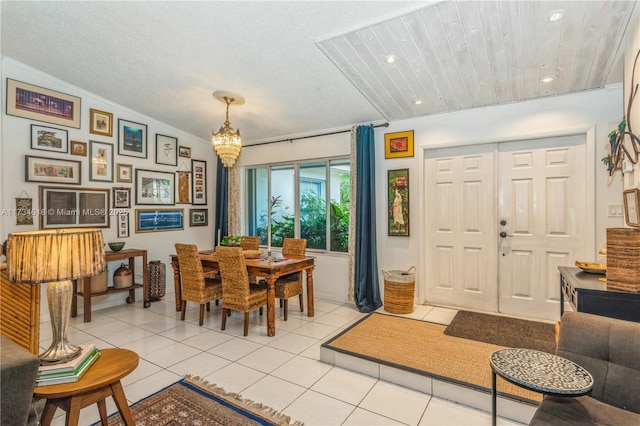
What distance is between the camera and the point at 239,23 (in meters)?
2.55

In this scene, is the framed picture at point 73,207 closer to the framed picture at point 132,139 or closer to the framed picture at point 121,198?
the framed picture at point 121,198

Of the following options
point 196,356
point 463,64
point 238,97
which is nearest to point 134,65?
point 238,97

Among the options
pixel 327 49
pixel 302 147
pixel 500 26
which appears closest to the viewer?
pixel 500 26

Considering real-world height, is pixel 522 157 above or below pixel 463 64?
below

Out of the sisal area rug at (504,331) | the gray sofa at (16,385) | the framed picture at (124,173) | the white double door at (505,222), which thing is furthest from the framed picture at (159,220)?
the sisal area rug at (504,331)

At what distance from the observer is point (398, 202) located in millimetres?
4230

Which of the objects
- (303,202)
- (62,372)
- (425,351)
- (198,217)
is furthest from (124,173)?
(425,351)

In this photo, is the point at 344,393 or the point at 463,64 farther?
the point at 463,64

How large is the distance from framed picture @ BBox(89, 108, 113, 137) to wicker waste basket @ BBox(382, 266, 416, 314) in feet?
14.2

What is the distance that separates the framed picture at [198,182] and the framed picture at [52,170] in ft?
5.49

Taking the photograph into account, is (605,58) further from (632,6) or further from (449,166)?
(449,166)

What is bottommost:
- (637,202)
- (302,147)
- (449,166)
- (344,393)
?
(344,393)

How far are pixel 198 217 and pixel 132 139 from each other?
163 cm

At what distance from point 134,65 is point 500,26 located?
354 centimetres
